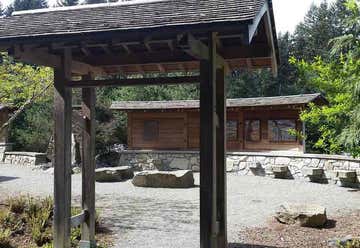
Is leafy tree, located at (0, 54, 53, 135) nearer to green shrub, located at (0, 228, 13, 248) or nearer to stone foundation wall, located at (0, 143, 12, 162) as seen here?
green shrub, located at (0, 228, 13, 248)

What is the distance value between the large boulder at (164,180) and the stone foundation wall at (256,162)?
4.89 metres

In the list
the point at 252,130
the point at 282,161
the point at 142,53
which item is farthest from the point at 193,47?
the point at 252,130

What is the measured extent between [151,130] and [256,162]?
6423mm

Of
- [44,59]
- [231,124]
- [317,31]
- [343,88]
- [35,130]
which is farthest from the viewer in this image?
[317,31]

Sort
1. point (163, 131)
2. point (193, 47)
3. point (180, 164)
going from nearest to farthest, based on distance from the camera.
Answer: point (193, 47) → point (180, 164) → point (163, 131)

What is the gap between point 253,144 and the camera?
2098 centimetres

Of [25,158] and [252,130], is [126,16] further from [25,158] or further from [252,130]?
[25,158]

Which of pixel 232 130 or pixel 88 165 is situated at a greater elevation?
Result: pixel 232 130

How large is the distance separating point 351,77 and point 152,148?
16.0m

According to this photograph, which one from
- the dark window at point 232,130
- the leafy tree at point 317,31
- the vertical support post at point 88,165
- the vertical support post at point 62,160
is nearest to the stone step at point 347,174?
the dark window at point 232,130

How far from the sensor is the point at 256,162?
1867 cm

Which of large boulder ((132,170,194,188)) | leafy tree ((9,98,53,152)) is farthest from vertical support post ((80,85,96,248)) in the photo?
leafy tree ((9,98,53,152))

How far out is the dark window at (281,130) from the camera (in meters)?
19.8

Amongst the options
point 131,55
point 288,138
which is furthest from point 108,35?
point 288,138
